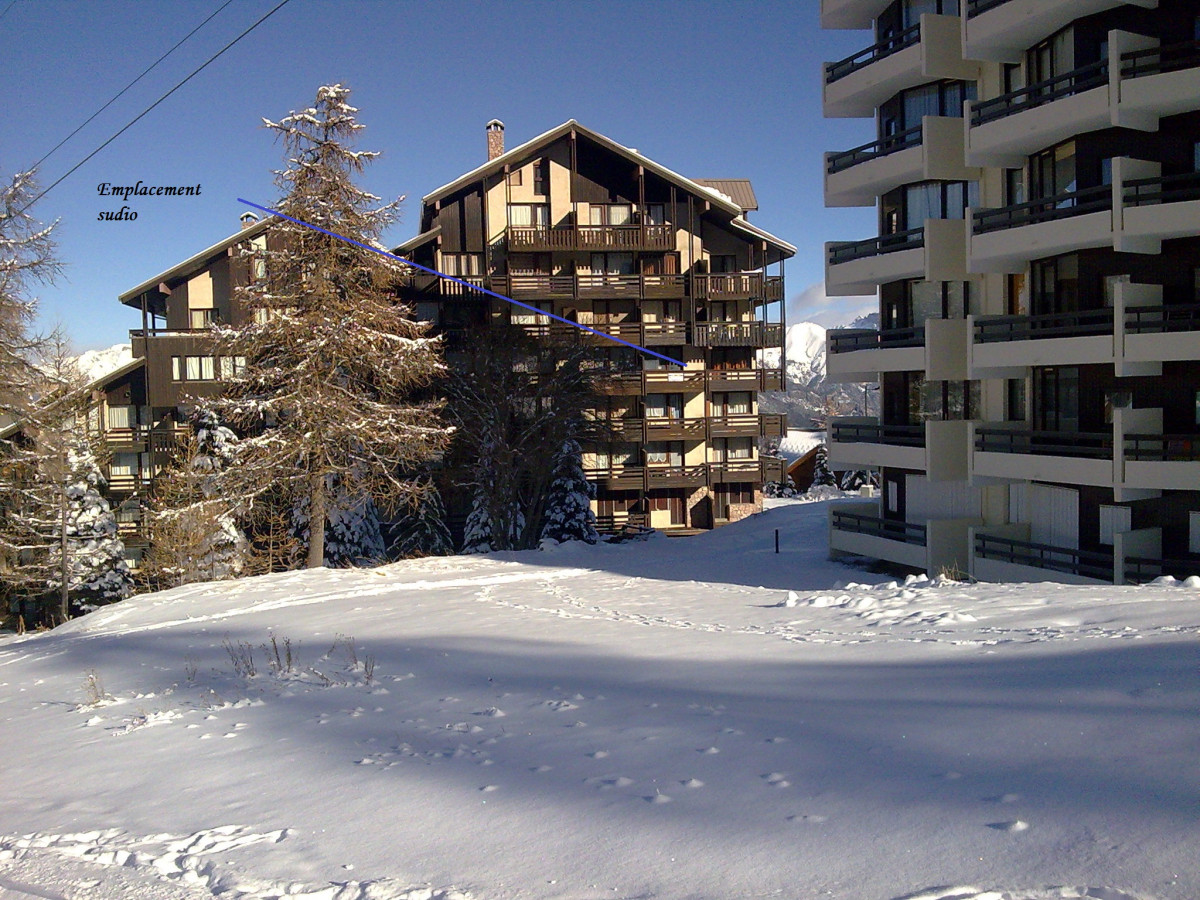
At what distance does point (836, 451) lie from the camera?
28.2 metres

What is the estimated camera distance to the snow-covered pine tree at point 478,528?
33.6 m

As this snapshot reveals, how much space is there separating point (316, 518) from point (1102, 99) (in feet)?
69.5

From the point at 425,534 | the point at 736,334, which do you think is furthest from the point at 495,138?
the point at 425,534

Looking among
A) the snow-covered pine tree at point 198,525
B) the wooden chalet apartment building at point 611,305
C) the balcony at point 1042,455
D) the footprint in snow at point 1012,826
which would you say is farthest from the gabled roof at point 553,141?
the footprint in snow at point 1012,826

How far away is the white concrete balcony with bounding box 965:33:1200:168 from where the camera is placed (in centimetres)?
1944

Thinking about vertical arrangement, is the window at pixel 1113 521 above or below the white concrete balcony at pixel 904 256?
below

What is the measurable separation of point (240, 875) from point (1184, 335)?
20.3 m

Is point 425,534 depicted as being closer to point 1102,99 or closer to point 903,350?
point 903,350

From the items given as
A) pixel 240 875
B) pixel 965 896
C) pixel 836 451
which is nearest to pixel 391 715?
pixel 240 875

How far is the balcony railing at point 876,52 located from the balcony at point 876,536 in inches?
500

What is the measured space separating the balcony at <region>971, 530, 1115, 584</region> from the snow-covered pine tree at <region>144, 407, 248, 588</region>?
63.6 ft

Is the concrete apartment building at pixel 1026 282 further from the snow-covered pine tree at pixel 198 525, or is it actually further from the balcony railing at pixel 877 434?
the snow-covered pine tree at pixel 198 525

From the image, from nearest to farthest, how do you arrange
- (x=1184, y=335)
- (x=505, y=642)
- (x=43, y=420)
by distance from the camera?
1. (x=505, y=642)
2. (x=1184, y=335)
3. (x=43, y=420)

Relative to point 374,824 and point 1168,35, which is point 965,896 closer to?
point 374,824
